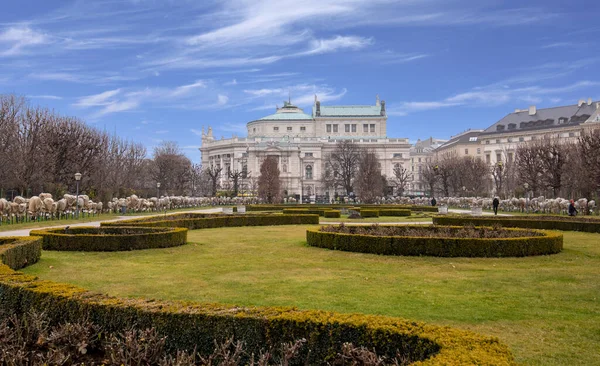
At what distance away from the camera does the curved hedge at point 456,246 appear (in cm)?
1569

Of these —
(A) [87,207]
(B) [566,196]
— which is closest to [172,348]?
(A) [87,207]

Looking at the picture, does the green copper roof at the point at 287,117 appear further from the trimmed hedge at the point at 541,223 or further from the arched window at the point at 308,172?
the trimmed hedge at the point at 541,223

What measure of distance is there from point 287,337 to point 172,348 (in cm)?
154

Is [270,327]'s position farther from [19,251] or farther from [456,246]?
[456,246]

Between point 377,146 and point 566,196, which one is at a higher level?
point 377,146

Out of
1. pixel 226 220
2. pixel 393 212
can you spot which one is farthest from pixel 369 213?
pixel 226 220

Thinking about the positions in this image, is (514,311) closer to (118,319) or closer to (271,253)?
(118,319)

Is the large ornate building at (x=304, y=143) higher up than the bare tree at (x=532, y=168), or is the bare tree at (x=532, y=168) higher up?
the large ornate building at (x=304, y=143)

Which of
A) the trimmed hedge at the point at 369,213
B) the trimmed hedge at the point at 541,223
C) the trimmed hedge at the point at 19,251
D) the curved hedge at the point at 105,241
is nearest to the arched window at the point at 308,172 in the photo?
the trimmed hedge at the point at 369,213

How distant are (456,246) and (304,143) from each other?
97516 millimetres

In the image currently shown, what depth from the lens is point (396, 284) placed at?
37.1 ft

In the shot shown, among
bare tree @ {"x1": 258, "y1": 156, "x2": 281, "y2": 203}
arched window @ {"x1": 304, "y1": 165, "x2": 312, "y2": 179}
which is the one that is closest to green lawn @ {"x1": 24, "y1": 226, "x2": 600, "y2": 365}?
bare tree @ {"x1": 258, "y1": 156, "x2": 281, "y2": 203}

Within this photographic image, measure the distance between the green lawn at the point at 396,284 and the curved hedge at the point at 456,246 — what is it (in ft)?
1.55

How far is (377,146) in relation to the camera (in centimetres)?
11475
